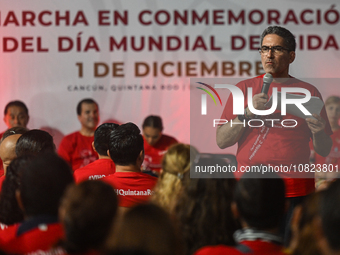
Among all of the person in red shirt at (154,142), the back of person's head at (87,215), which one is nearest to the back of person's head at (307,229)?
the back of person's head at (87,215)

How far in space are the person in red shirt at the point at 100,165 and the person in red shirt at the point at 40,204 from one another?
111cm

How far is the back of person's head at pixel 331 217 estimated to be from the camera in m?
1.08

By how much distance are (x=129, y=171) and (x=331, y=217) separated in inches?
58.5

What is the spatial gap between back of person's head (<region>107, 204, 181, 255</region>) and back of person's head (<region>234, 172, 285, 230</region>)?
1.28 ft

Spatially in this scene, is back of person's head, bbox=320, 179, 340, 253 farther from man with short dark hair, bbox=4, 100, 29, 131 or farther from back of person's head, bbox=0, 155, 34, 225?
man with short dark hair, bbox=4, 100, 29, 131

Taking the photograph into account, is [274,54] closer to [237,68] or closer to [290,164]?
[290,164]

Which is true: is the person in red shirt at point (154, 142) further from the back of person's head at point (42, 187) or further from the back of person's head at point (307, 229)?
the back of person's head at point (307, 229)

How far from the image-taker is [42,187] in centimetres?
148

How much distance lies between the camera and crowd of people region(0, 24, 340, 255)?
1.12 metres

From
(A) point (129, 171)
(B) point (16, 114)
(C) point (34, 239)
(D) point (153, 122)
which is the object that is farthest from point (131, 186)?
(B) point (16, 114)

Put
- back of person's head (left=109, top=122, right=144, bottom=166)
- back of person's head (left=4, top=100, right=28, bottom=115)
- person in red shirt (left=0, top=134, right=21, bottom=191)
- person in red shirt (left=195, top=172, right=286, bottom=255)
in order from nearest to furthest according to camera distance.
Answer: person in red shirt (left=195, top=172, right=286, bottom=255), back of person's head (left=109, top=122, right=144, bottom=166), person in red shirt (left=0, top=134, right=21, bottom=191), back of person's head (left=4, top=100, right=28, bottom=115)

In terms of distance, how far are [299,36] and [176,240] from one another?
4.20 m

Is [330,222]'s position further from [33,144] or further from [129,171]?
[33,144]

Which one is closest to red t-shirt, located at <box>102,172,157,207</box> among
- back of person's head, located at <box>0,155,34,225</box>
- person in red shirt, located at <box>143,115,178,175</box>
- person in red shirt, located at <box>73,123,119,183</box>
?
person in red shirt, located at <box>73,123,119,183</box>
